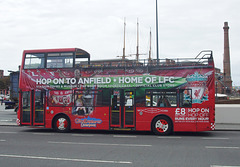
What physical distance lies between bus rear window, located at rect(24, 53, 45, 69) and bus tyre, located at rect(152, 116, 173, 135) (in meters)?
6.56

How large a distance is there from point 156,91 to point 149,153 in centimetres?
492

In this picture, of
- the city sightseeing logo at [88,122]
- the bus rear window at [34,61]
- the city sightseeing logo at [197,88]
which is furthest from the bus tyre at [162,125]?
the bus rear window at [34,61]

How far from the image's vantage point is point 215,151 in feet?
29.3

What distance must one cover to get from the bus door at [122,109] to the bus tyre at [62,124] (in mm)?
2423

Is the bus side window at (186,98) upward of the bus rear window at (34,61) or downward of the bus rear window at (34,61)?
downward

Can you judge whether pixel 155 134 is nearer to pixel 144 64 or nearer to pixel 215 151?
pixel 144 64

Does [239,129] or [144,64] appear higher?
[144,64]

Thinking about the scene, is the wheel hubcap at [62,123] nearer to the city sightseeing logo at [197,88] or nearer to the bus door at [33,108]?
the bus door at [33,108]

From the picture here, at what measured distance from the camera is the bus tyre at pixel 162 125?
12.9 m

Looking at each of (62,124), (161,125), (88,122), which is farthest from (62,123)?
(161,125)

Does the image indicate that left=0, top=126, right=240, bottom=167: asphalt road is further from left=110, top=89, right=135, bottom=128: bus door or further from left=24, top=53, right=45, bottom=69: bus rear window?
left=24, top=53, right=45, bottom=69: bus rear window

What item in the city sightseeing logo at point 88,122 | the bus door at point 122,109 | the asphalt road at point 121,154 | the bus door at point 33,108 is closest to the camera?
the asphalt road at point 121,154

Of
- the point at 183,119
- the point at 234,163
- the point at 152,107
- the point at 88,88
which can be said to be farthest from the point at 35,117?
the point at 234,163

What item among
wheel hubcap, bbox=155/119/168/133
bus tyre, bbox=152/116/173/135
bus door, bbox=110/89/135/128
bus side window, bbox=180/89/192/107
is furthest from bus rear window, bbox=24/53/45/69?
bus side window, bbox=180/89/192/107
